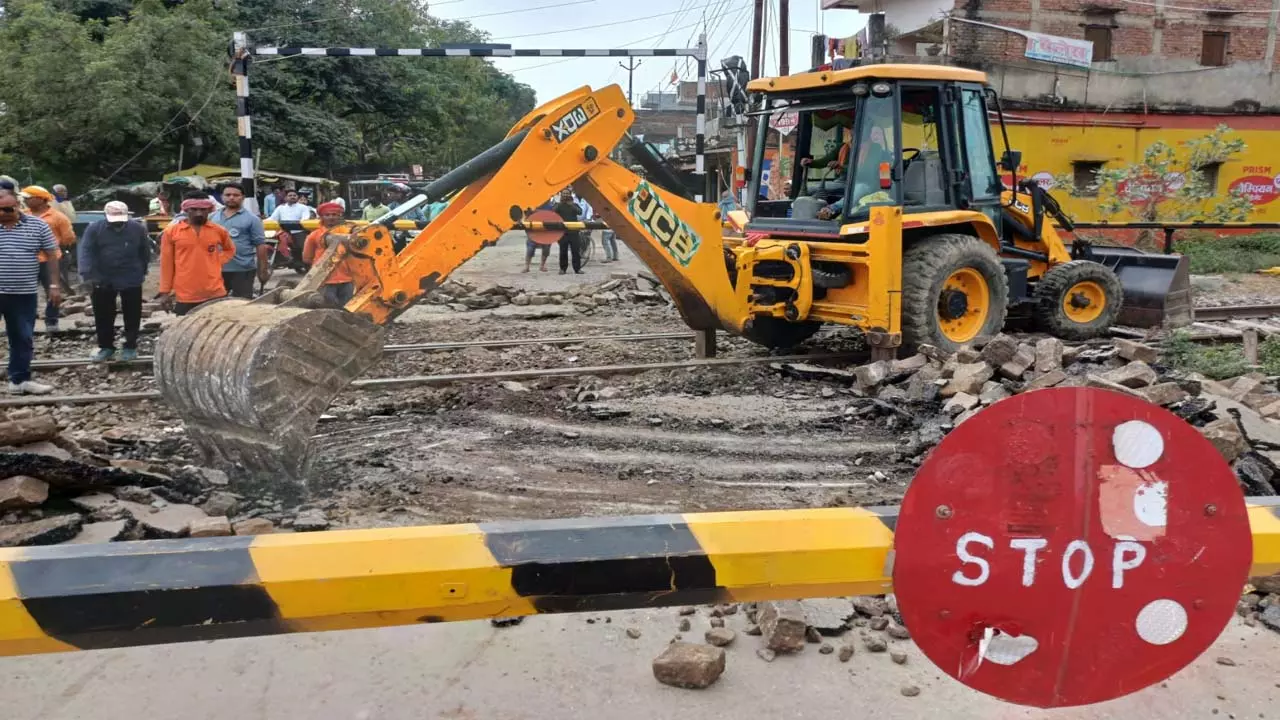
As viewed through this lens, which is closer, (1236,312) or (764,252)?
(764,252)

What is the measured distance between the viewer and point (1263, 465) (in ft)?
17.3

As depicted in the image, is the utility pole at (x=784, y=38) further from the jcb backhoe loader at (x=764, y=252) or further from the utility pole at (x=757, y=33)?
the jcb backhoe loader at (x=764, y=252)

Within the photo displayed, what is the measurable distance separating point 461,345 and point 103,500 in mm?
5335

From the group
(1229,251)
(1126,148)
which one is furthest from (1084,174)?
(1229,251)

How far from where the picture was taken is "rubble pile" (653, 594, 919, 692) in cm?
331

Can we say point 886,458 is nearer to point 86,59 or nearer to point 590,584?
point 590,584

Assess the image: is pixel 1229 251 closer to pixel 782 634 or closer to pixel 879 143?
pixel 879 143

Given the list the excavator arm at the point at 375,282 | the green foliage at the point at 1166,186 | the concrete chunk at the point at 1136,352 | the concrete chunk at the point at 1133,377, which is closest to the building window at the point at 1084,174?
the green foliage at the point at 1166,186

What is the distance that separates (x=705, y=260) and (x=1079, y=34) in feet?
69.9

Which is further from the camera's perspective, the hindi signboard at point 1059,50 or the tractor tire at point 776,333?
the hindi signboard at point 1059,50

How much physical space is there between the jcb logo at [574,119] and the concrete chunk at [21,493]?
3774mm

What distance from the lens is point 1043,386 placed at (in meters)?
6.90

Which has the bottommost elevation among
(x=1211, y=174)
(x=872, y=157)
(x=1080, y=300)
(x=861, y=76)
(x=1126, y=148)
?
(x=1080, y=300)

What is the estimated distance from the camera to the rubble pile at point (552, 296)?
1348 cm
